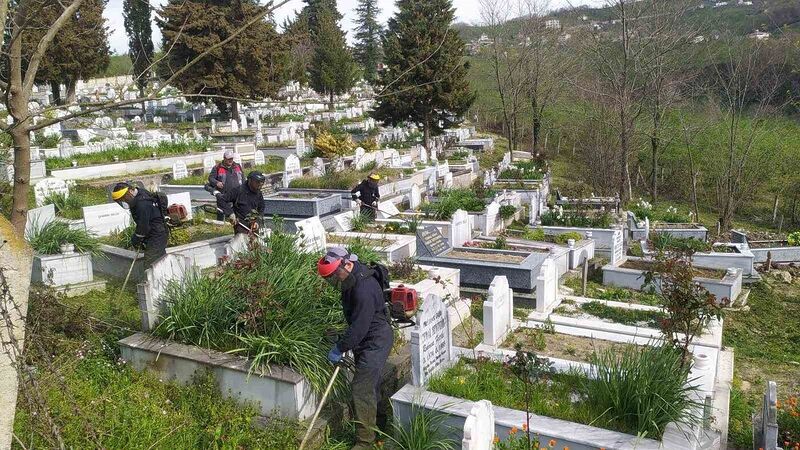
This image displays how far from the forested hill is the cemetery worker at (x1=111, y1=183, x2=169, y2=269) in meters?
18.9

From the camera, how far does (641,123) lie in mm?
26453

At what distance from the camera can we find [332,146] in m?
24.2

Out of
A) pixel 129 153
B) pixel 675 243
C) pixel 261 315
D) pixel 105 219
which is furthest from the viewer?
pixel 129 153

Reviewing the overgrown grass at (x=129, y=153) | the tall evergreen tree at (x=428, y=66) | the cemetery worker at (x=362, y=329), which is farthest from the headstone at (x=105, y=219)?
the tall evergreen tree at (x=428, y=66)

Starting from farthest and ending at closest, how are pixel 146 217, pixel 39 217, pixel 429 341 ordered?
1. pixel 39 217
2. pixel 146 217
3. pixel 429 341

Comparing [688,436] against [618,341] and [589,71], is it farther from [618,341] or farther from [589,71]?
[589,71]

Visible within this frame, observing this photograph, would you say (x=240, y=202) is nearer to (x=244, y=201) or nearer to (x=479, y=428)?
(x=244, y=201)

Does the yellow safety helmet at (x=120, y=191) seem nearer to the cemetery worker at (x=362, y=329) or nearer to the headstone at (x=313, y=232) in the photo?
the headstone at (x=313, y=232)

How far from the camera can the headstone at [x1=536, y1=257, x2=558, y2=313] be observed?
941cm

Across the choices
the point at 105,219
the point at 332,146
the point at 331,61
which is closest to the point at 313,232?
the point at 105,219

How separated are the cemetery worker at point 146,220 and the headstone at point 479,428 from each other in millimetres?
5023

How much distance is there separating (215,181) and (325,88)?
39.8 metres

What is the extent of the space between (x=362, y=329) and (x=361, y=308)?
17cm

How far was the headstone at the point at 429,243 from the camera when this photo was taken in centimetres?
1107
